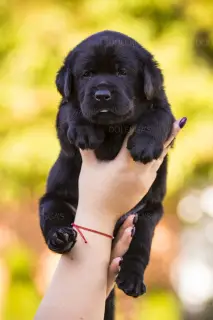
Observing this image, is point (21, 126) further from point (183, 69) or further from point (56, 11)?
point (183, 69)

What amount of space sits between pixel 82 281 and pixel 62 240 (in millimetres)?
175

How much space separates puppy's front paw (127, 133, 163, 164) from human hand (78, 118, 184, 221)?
10 centimetres

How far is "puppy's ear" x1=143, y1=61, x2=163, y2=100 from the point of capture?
2613 mm

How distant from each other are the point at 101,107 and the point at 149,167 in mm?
344

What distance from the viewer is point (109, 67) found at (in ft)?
8.49

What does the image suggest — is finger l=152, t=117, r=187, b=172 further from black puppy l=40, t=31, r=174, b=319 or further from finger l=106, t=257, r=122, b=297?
finger l=106, t=257, r=122, b=297

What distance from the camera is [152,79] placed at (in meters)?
2.65

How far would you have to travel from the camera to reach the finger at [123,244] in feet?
8.34

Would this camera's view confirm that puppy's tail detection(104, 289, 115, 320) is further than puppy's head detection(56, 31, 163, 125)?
Yes

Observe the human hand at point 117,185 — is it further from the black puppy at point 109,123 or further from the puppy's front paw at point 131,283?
the puppy's front paw at point 131,283

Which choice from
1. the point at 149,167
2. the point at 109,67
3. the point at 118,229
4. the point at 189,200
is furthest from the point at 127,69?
the point at 189,200

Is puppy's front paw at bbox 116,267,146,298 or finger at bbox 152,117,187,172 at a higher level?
finger at bbox 152,117,187,172

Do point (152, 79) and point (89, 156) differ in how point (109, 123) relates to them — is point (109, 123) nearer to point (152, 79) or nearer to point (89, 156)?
point (89, 156)

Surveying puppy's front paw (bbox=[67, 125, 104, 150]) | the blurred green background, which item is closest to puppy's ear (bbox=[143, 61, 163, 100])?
puppy's front paw (bbox=[67, 125, 104, 150])
